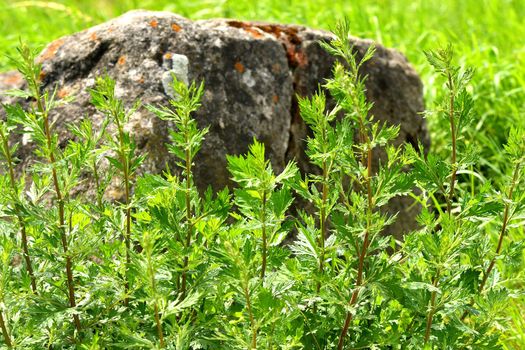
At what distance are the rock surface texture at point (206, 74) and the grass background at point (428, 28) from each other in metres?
1.25

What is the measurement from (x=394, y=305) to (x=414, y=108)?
82.0 inches

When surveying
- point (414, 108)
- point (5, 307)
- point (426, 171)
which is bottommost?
point (414, 108)

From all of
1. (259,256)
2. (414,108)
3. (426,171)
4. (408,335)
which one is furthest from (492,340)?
(414,108)

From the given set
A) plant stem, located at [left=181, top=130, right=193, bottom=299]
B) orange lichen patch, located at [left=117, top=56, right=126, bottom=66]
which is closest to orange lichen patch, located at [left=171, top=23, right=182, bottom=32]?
orange lichen patch, located at [left=117, top=56, right=126, bottom=66]

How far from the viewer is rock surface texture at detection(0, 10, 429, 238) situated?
10.7 feet

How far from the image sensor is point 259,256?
2213 mm

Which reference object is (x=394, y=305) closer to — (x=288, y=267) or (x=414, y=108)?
Answer: (x=288, y=267)

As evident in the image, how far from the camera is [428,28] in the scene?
6328mm

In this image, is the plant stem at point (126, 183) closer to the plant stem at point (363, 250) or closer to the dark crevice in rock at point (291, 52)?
the plant stem at point (363, 250)

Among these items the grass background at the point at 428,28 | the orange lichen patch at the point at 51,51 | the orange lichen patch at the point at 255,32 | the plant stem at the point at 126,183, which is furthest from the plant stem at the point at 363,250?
the grass background at the point at 428,28

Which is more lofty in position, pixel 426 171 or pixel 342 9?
pixel 426 171

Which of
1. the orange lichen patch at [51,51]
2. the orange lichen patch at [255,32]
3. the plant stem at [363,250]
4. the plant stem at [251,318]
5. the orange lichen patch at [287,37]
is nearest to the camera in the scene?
the plant stem at [251,318]

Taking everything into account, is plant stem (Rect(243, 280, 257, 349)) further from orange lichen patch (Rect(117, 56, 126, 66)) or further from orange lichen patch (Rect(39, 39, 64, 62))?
orange lichen patch (Rect(39, 39, 64, 62))

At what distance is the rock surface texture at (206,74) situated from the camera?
3256mm
